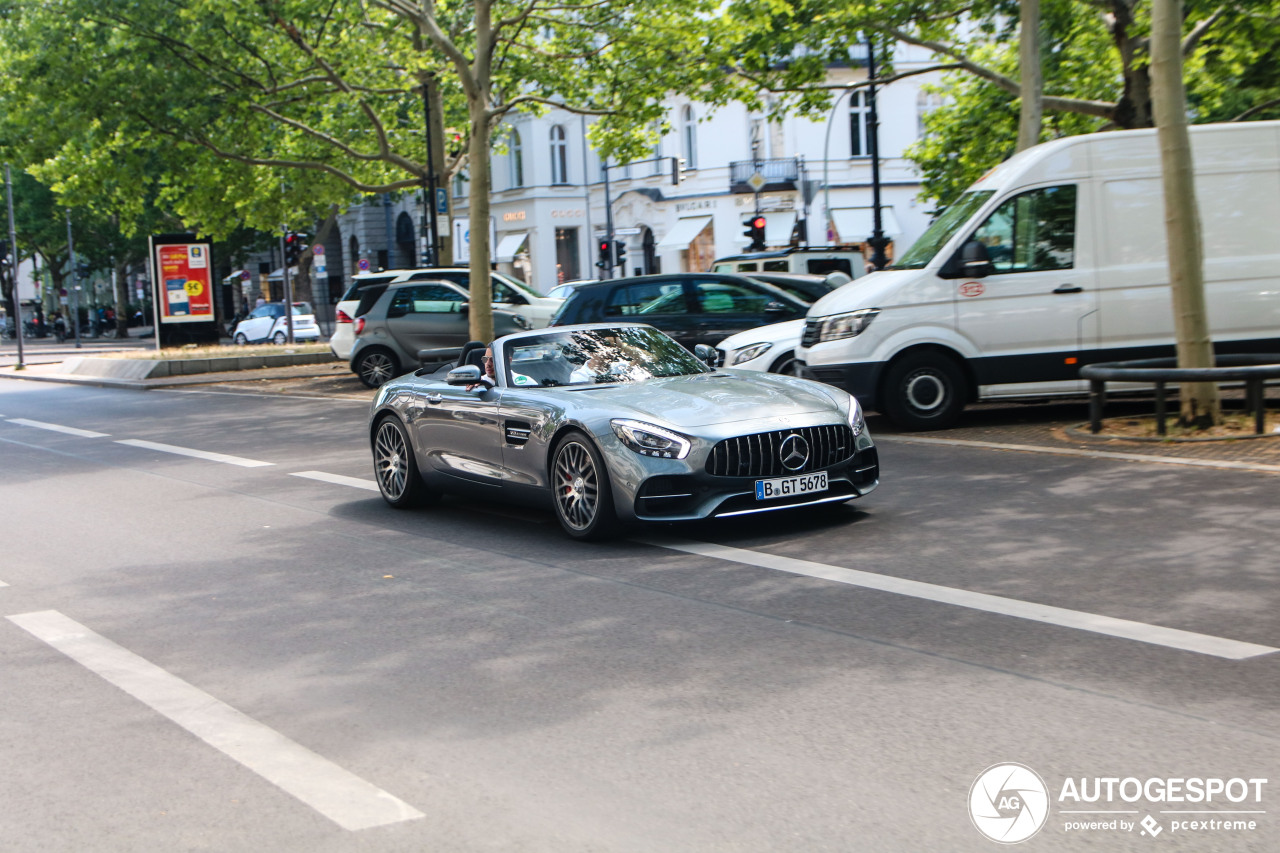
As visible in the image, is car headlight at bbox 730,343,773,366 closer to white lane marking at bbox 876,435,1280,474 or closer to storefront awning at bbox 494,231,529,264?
white lane marking at bbox 876,435,1280,474

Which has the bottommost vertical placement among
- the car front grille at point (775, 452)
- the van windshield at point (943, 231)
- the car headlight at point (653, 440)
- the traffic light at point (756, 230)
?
the car front grille at point (775, 452)

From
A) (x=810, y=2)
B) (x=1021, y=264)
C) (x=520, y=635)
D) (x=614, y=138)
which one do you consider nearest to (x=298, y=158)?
(x=614, y=138)

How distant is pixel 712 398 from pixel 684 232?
149ft

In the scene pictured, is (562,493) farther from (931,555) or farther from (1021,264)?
(1021,264)

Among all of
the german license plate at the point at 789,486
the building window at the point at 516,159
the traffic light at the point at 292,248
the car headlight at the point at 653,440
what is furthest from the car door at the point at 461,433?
the building window at the point at 516,159

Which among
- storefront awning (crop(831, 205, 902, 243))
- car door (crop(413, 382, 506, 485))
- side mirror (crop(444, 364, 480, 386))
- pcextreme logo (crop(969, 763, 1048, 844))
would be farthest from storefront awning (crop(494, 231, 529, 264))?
pcextreme logo (crop(969, 763, 1048, 844))

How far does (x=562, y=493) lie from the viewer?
28.0ft

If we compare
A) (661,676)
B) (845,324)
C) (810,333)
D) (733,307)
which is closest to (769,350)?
(810,333)

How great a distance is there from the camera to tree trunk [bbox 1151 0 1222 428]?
1172 cm

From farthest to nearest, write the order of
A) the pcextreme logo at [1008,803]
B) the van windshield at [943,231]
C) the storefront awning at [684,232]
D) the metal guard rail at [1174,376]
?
the storefront awning at [684,232] < the van windshield at [943,231] < the metal guard rail at [1174,376] < the pcextreme logo at [1008,803]

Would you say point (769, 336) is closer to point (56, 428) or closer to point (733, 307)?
point (733, 307)

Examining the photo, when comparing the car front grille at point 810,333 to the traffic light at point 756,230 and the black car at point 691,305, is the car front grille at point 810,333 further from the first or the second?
the traffic light at point 756,230

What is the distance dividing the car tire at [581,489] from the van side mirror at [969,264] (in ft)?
18.3

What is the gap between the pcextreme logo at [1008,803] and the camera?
374 centimetres
